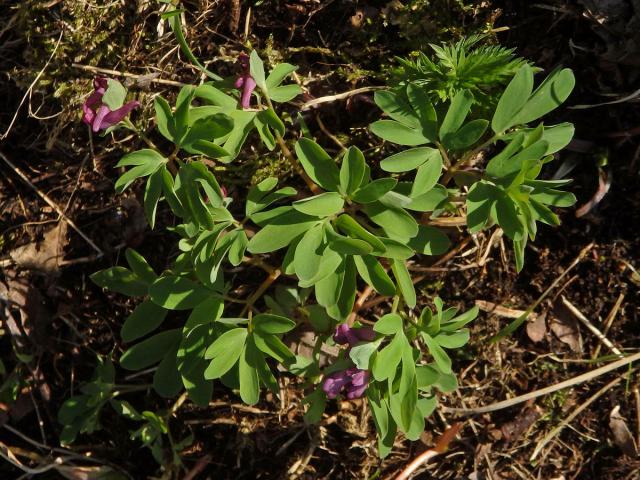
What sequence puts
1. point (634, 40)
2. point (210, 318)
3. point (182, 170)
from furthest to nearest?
1. point (634, 40)
2. point (210, 318)
3. point (182, 170)

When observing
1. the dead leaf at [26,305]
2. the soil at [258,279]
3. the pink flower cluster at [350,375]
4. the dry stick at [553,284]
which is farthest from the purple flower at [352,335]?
the dead leaf at [26,305]

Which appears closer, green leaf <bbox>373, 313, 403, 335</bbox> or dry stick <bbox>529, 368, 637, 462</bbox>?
green leaf <bbox>373, 313, 403, 335</bbox>

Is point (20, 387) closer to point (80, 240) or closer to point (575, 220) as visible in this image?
point (80, 240)

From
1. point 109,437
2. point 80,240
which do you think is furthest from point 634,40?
point 109,437

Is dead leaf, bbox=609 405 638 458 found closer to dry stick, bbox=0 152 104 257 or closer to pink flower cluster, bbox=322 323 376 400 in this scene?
pink flower cluster, bbox=322 323 376 400

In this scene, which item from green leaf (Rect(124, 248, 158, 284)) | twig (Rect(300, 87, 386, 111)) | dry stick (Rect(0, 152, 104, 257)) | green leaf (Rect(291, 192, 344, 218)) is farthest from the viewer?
dry stick (Rect(0, 152, 104, 257))

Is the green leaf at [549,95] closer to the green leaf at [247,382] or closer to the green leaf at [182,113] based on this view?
the green leaf at [182,113]

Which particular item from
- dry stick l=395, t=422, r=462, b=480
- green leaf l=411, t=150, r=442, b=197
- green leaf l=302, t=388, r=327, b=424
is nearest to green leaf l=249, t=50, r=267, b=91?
green leaf l=411, t=150, r=442, b=197
